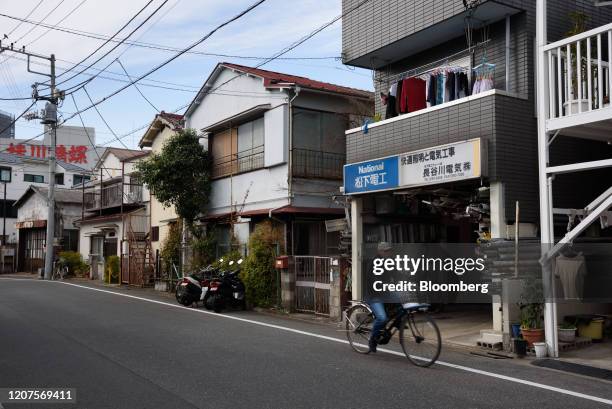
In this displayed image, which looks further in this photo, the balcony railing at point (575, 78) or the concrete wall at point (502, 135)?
the concrete wall at point (502, 135)

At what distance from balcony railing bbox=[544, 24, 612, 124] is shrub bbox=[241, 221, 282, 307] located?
8.67m

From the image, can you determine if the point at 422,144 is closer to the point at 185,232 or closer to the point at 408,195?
the point at 408,195

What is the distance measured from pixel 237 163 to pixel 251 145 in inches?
39.5

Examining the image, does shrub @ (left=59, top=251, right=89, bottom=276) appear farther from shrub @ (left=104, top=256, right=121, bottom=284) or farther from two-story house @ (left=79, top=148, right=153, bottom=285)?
shrub @ (left=104, top=256, right=121, bottom=284)

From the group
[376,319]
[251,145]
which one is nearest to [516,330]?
[376,319]

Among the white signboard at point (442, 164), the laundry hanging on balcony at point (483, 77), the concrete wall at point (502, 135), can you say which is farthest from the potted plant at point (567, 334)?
the laundry hanging on balcony at point (483, 77)

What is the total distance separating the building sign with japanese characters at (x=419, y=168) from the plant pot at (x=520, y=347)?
9.20 ft

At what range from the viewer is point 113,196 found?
31.2 metres

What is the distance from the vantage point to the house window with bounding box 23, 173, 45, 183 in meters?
51.5

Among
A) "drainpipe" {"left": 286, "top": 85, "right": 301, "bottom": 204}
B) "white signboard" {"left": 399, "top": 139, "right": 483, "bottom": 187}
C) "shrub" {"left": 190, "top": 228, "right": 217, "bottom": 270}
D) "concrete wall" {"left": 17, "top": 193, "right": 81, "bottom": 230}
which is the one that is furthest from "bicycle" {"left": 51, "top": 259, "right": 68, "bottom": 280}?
"white signboard" {"left": 399, "top": 139, "right": 483, "bottom": 187}

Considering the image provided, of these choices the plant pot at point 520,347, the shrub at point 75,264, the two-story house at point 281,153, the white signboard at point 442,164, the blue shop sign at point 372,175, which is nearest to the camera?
the plant pot at point 520,347

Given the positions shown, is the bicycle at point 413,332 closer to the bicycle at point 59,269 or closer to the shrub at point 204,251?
the shrub at point 204,251

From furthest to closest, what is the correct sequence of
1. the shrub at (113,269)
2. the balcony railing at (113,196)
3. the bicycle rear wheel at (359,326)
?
the balcony railing at (113,196)
the shrub at (113,269)
the bicycle rear wheel at (359,326)

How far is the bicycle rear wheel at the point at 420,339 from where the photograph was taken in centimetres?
811
